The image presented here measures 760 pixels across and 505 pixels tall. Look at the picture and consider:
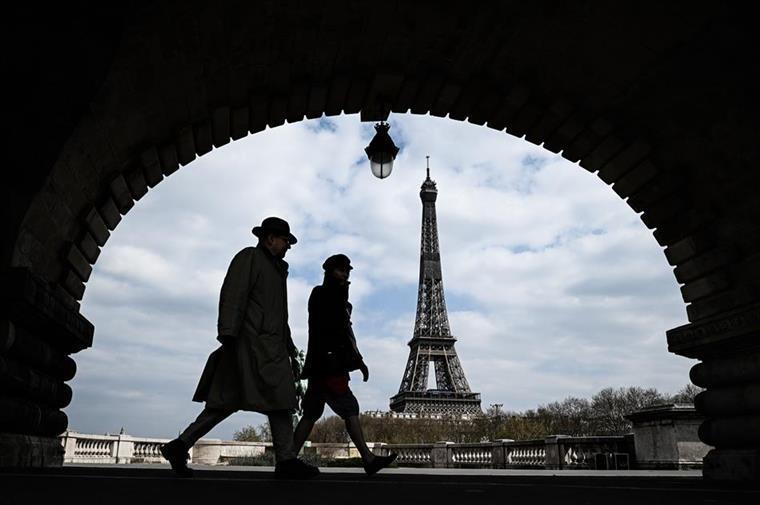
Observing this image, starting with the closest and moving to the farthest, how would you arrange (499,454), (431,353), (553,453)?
(553,453) < (499,454) < (431,353)

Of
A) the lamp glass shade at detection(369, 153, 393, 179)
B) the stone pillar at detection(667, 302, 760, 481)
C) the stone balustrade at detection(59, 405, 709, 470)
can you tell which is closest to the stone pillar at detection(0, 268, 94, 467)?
the stone balustrade at detection(59, 405, 709, 470)

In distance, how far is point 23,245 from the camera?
6.36 m

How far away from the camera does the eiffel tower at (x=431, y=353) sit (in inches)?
2822

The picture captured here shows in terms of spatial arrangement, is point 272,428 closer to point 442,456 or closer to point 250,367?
point 250,367

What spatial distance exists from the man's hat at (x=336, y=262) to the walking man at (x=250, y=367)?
1139mm

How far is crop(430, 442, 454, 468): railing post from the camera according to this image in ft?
69.0

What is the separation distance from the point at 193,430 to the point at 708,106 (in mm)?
6527

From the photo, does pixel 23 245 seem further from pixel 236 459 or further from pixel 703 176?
pixel 236 459

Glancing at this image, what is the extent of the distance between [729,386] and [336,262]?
4.97m

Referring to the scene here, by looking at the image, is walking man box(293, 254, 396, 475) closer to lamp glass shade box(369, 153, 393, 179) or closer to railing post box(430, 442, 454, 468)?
lamp glass shade box(369, 153, 393, 179)

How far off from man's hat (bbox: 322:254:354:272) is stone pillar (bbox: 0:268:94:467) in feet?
8.93

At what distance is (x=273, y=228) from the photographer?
5543 millimetres

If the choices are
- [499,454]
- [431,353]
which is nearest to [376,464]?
[499,454]

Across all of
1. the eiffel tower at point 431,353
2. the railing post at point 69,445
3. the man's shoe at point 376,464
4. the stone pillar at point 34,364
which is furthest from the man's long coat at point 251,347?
the eiffel tower at point 431,353
